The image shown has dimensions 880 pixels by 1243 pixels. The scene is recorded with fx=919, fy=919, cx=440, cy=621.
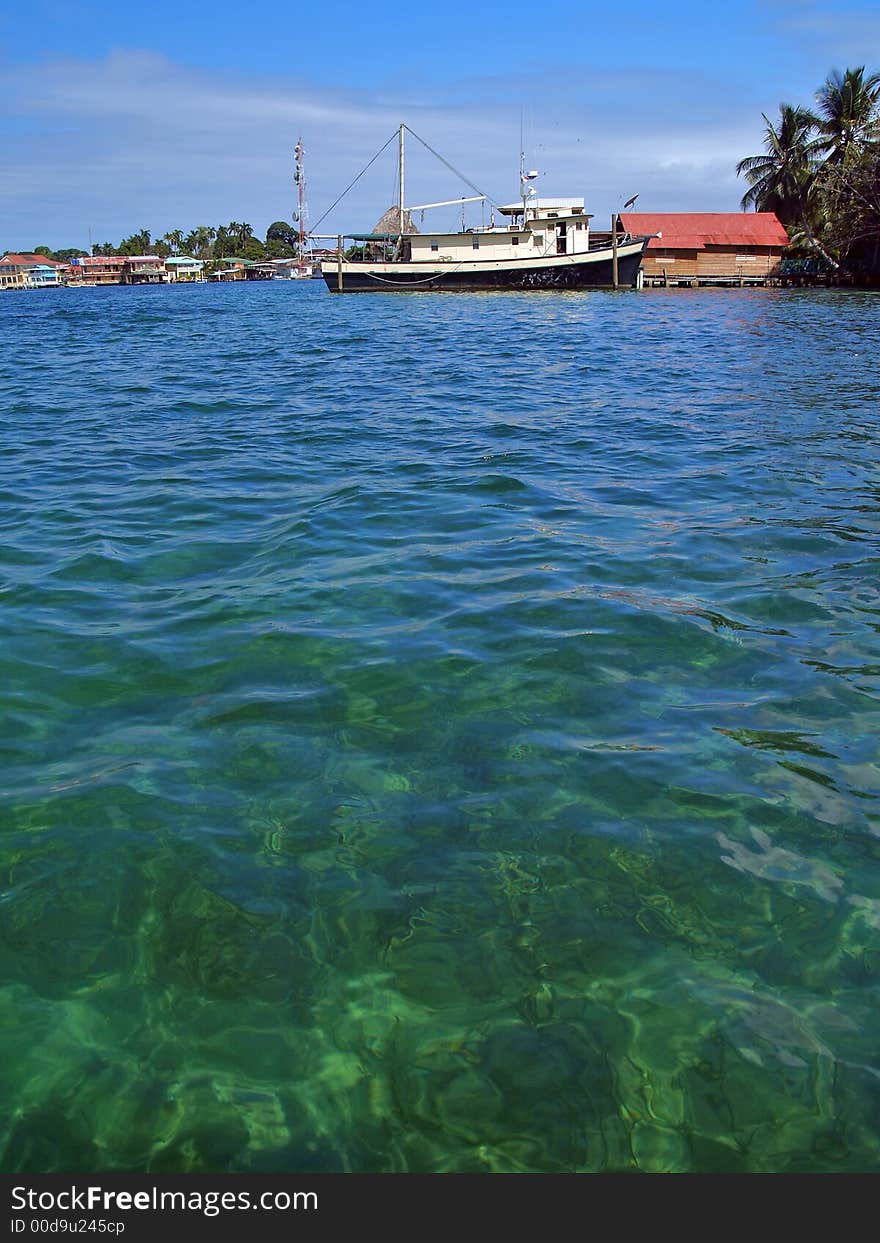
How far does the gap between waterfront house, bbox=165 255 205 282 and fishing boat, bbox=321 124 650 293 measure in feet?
306

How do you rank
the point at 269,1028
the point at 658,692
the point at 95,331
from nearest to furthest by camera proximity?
the point at 269,1028, the point at 658,692, the point at 95,331

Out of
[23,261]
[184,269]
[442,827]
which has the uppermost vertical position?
[23,261]

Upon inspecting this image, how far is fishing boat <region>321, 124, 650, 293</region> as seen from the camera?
165ft

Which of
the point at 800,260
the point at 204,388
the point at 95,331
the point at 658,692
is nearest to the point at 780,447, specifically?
the point at 658,692

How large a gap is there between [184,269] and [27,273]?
901 inches

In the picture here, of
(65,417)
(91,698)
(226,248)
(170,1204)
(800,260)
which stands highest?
(226,248)

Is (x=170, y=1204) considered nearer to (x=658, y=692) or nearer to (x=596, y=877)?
(x=596, y=877)

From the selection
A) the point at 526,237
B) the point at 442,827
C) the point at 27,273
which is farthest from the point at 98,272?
the point at 442,827

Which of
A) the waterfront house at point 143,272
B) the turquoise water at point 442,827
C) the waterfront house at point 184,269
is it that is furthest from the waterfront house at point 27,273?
the turquoise water at point 442,827

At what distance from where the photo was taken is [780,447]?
9.20 m

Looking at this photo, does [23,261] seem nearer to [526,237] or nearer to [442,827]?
[526,237]

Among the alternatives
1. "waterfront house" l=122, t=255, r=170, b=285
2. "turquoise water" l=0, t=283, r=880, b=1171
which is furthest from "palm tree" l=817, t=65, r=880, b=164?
"waterfront house" l=122, t=255, r=170, b=285

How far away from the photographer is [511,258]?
52.1 metres

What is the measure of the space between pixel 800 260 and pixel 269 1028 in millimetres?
62677
